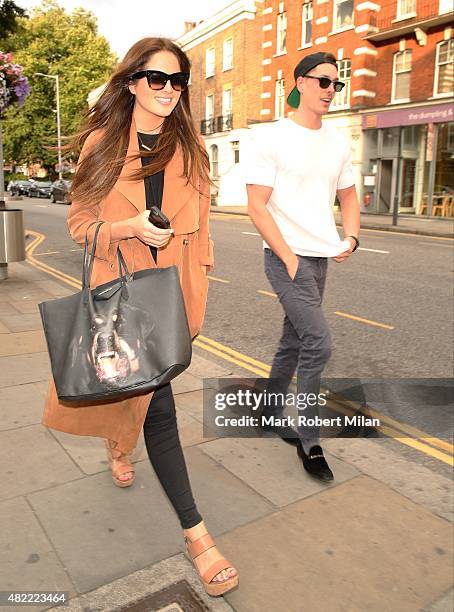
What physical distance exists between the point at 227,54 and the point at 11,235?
2885 cm

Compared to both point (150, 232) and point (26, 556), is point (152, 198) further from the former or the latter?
point (26, 556)

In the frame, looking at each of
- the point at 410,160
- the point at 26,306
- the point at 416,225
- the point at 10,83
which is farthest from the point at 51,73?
the point at 26,306

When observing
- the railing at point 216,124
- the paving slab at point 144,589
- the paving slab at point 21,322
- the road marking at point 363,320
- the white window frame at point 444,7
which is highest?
the white window frame at point 444,7

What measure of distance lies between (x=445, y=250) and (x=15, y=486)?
11.6m

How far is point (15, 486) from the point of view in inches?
110

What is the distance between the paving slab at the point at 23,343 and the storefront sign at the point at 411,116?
1960cm

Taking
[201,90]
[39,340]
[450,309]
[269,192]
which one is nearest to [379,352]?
[450,309]

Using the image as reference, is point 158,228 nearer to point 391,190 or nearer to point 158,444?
point 158,444

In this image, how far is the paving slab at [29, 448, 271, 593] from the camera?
89.4 inches

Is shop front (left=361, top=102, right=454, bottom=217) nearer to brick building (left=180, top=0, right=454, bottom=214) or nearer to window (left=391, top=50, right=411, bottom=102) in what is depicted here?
brick building (left=180, top=0, right=454, bottom=214)

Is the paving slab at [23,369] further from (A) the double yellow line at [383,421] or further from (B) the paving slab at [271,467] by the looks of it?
(B) the paving slab at [271,467]

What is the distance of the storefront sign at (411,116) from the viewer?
21.0 m

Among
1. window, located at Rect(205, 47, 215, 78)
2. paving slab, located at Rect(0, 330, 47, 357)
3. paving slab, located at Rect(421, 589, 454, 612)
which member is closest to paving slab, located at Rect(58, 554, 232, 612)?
paving slab, located at Rect(421, 589, 454, 612)

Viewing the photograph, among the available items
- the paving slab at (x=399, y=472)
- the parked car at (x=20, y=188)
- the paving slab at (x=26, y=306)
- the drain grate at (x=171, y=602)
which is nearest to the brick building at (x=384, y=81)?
the paving slab at (x=26, y=306)
